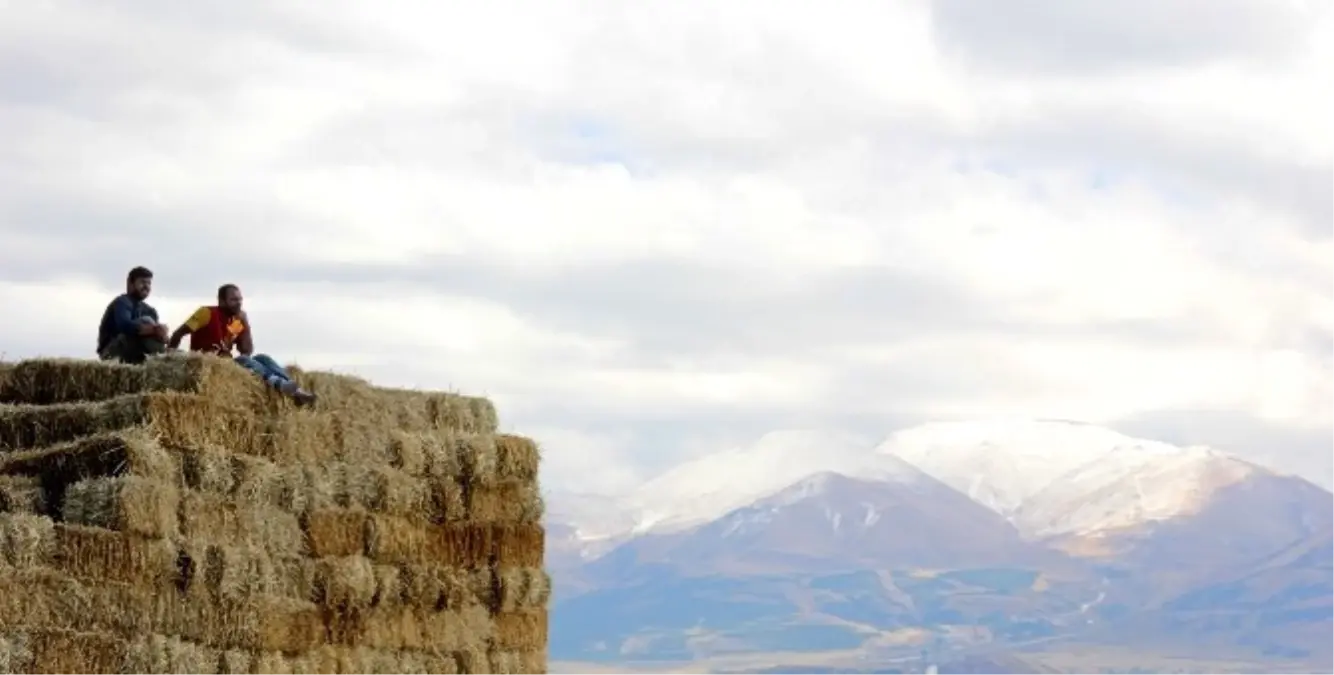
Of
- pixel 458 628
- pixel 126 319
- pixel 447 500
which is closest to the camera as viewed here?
pixel 126 319

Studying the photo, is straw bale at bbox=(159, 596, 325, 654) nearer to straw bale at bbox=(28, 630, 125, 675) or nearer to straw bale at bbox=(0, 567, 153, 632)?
straw bale at bbox=(0, 567, 153, 632)

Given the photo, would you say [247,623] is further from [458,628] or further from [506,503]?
[506,503]

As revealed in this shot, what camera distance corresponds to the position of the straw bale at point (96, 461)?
17.2 m

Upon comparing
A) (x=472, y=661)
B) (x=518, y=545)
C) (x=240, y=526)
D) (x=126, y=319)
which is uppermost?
(x=126, y=319)

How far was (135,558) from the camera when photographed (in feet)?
56.0

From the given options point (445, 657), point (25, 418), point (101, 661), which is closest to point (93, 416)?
point (25, 418)

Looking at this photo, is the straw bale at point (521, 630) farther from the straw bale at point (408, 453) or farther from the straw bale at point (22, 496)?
the straw bale at point (22, 496)

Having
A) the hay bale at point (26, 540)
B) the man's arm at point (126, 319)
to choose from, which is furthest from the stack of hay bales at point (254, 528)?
the man's arm at point (126, 319)

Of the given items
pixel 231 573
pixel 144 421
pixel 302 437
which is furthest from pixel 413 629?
pixel 144 421

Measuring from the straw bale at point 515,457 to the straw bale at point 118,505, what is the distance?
4524mm

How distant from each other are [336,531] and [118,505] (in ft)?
8.36

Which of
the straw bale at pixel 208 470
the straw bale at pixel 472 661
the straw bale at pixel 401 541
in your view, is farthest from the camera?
the straw bale at pixel 472 661

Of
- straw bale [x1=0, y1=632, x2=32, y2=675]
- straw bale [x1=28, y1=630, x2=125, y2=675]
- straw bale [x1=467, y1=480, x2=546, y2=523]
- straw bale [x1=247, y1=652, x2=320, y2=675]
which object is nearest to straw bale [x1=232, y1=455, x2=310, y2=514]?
straw bale [x1=247, y1=652, x2=320, y2=675]

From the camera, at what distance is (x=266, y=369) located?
1892 centimetres
